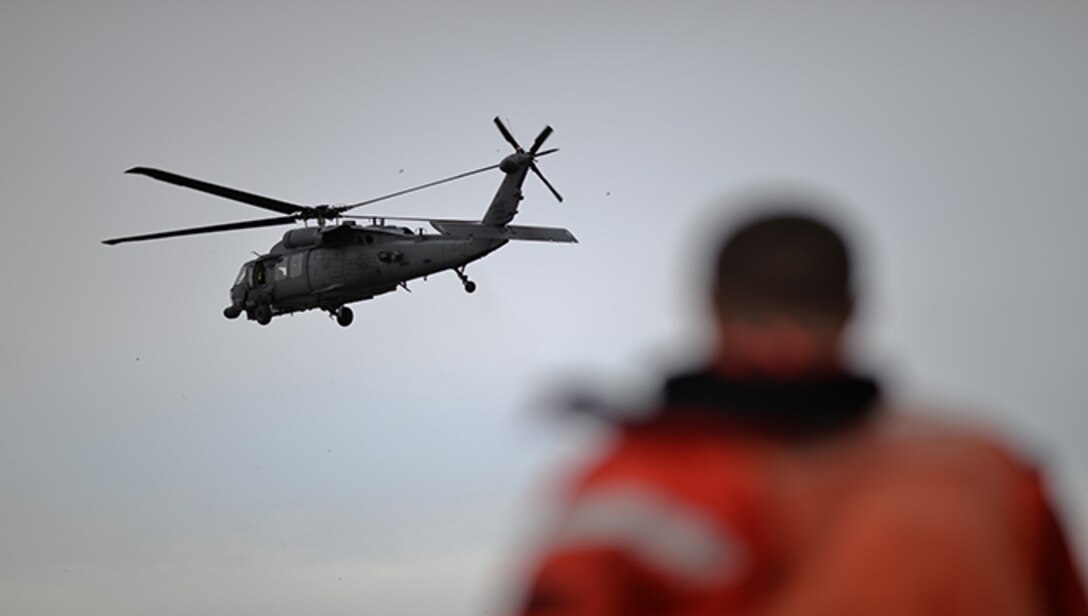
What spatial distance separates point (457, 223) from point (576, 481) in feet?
129

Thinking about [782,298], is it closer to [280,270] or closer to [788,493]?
[788,493]

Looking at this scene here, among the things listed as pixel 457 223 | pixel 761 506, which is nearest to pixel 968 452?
pixel 761 506

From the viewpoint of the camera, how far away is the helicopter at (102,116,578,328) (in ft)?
135

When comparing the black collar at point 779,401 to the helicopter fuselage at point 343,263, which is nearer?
the black collar at point 779,401

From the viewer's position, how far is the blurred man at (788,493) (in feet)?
9.56

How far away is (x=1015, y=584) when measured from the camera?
3.07 metres

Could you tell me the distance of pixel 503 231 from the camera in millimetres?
44188

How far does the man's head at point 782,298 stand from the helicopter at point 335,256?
37.2 meters

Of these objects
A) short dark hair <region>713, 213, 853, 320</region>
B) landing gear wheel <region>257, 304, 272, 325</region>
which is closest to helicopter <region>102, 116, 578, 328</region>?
landing gear wheel <region>257, 304, 272, 325</region>

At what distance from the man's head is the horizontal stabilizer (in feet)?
126

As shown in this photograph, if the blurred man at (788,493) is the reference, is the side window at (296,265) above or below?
below

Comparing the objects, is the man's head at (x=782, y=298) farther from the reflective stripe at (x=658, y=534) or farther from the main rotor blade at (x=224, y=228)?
the main rotor blade at (x=224, y=228)

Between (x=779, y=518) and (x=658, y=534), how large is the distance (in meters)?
0.22

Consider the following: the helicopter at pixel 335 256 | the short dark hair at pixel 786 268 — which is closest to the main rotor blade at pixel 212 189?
the helicopter at pixel 335 256
